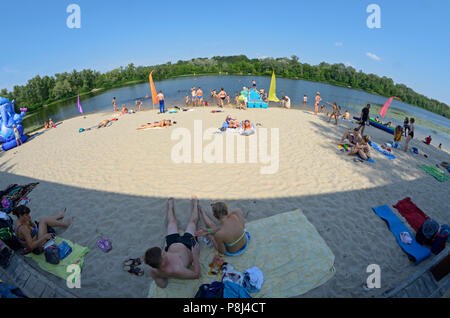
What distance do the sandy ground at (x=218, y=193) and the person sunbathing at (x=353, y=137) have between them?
0.69 m

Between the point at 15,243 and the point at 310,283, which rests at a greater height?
the point at 15,243

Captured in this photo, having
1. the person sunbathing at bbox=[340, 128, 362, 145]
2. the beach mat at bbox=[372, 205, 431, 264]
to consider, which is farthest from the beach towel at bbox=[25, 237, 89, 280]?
the person sunbathing at bbox=[340, 128, 362, 145]

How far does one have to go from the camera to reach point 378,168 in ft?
20.8

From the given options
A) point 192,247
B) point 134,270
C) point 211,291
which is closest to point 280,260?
point 211,291

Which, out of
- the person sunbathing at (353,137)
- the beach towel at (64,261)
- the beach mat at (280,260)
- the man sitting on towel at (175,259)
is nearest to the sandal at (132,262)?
the beach mat at (280,260)

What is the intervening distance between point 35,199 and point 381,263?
7.98 m

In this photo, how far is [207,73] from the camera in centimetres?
7050

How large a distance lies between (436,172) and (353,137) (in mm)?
2653

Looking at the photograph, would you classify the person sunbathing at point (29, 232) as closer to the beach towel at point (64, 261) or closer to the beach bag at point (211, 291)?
the beach towel at point (64, 261)

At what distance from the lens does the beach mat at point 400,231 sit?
348 centimetres

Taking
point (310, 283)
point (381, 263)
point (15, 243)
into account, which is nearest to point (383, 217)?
point (381, 263)
